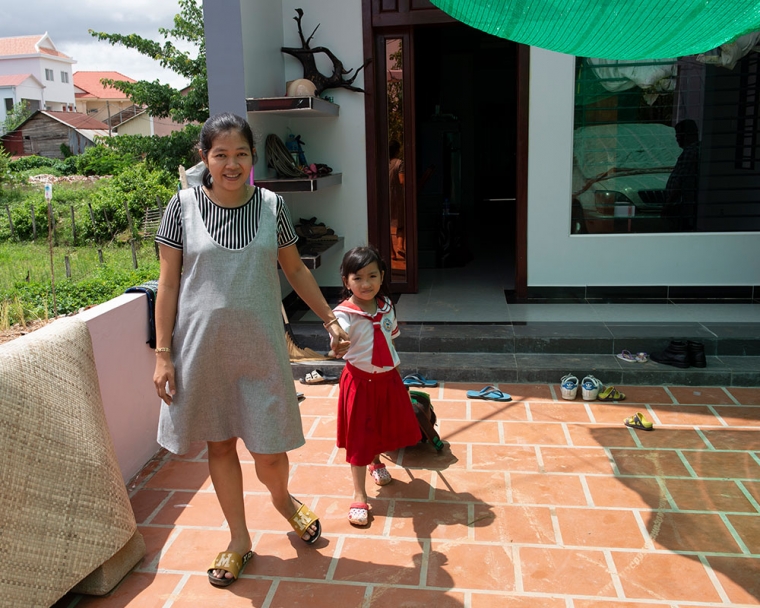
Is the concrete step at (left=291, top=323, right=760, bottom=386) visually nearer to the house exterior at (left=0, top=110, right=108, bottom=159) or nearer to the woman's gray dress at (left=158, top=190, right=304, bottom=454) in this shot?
the woman's gray dress at (left=158, top=190, right=304, bottom=454)

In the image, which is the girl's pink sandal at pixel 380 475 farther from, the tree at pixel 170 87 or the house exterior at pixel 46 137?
the house exterior at pixel 46 137

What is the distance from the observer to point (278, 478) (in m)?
2.71

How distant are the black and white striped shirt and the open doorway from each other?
3887 millimetres

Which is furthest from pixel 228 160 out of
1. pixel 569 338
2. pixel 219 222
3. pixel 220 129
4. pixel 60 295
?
pixel 60 295

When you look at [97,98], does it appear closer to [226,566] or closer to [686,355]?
[686,355]

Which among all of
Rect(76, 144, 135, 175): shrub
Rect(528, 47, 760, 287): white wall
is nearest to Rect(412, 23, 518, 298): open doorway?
Rect(528, 47, 760, 287): white wall

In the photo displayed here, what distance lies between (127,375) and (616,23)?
9.06 ft

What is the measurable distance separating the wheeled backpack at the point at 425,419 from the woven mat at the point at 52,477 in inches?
58.1

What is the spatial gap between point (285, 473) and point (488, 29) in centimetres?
212

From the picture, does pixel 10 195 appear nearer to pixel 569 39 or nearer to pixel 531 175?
pixel 531 175

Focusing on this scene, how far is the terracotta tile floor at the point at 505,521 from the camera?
2570mm

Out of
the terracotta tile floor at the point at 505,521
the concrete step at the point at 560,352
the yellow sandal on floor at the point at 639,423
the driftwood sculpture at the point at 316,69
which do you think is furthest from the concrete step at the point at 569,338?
the driftwood sculpture at the point at 316,69

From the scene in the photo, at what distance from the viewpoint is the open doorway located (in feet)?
25.6

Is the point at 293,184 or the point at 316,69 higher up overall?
the point at 316,69
